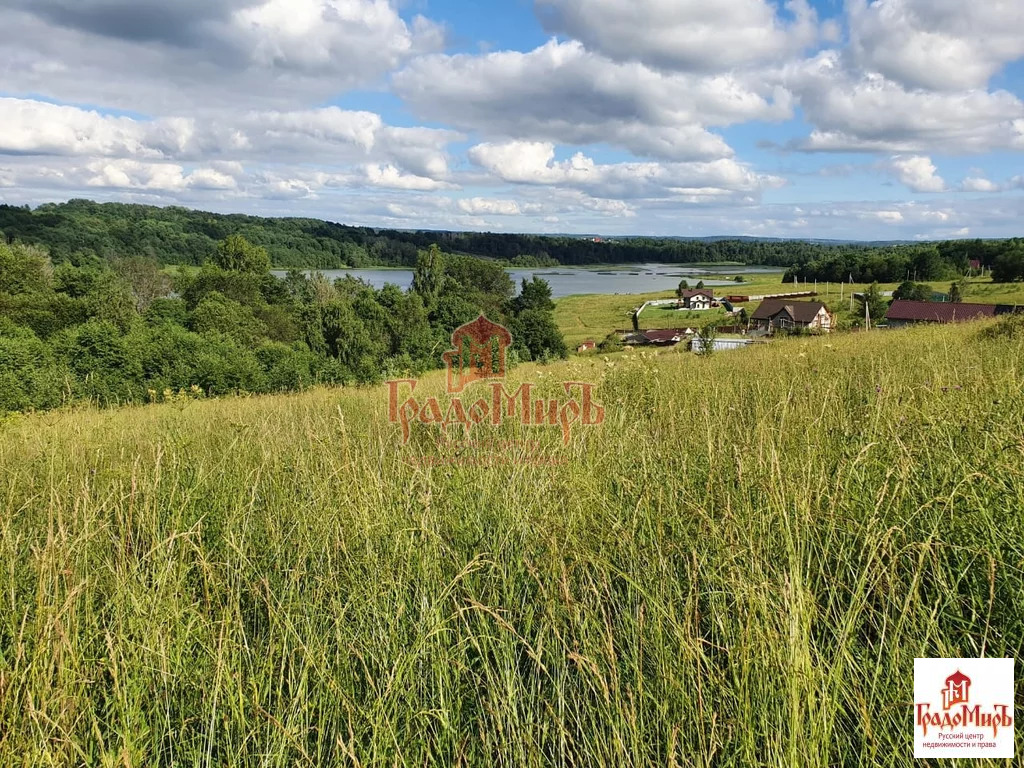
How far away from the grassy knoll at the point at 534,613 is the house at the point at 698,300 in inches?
3163

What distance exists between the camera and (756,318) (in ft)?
165

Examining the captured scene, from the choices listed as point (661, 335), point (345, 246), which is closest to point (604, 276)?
point (345, 246)

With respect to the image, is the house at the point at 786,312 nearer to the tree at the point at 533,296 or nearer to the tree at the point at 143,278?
the tree at the point at 533,296

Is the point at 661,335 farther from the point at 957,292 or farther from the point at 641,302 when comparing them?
the point at 641,302

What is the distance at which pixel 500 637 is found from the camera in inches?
68.0

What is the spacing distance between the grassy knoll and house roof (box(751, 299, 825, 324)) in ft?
151

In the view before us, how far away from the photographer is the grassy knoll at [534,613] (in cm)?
138

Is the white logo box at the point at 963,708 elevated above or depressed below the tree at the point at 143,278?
below

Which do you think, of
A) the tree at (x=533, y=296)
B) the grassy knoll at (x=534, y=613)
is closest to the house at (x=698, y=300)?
the tree at (x=533, y=296)

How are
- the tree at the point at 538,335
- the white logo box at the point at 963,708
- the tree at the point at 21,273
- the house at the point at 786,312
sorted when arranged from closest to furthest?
1. the white logo box at the point at 963,708
2. the tree at the point at 21,273
3. the tree at the point at 538,335
4. the house at the point at 786,312

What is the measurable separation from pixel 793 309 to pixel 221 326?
4255 cm

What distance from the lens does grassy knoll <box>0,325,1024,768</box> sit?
138 cm

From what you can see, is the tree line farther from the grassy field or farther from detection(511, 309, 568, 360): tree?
the grassy field

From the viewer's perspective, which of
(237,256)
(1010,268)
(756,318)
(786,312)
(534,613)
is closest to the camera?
(534,613)
